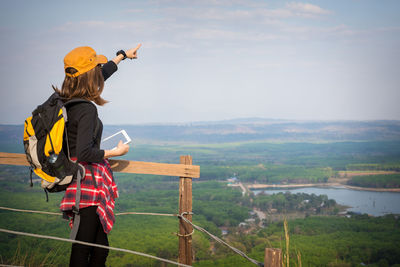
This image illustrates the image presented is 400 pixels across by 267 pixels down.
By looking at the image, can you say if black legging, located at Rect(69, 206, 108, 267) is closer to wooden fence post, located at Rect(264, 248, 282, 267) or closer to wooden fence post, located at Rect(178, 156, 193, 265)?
wooden fence post, located at Rect(178, 156, 193, 265)

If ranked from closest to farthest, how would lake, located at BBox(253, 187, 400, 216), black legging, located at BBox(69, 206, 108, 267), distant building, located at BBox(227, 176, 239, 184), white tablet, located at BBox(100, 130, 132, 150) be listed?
1. black legging, located at BBox(69, 206, 108, 267)
2. white tablet, located at BBox(100, 130, 132, 150)
3. lake, located at BBox(253, 187, 400, 216)
4. distant building, located at BBox(227, 176, 239, 184)

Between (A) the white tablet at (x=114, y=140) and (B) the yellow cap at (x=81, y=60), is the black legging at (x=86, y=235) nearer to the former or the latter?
(A) the white tablet at (x=114, y=140)

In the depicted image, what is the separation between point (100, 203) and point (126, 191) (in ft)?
182

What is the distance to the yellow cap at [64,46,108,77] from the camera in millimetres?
2086

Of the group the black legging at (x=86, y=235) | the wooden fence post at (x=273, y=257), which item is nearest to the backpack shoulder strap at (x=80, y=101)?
the black legging at (x=86, y=235)

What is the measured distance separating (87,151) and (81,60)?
52cm

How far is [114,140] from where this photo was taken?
2439mm

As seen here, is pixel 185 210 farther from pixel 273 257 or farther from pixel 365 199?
pixel 365 199

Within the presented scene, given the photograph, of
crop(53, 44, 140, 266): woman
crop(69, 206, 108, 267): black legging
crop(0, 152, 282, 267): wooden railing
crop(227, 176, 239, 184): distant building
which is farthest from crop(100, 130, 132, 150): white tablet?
crop(227, 176, 239, 184): distant building

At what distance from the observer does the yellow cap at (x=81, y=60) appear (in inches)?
82.1

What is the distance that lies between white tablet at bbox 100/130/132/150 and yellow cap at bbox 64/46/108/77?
472 millimetres

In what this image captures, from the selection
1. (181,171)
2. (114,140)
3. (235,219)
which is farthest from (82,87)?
(235,219)

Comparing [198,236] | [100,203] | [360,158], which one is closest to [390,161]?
[360,158]

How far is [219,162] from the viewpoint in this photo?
3179 inches
